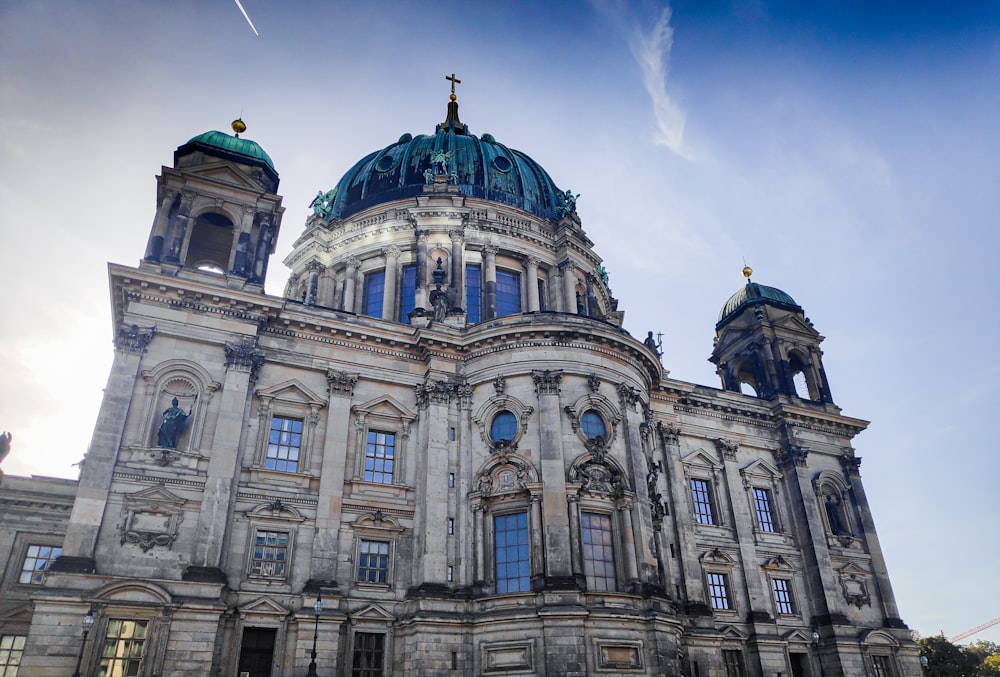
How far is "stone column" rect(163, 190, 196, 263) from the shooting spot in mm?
29359

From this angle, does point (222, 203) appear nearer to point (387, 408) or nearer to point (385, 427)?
point (387, 408)

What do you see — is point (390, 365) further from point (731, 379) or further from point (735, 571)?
point (731, 379)

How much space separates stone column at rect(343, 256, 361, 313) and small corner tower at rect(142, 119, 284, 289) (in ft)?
25.4

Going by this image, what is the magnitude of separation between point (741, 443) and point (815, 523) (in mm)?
5299

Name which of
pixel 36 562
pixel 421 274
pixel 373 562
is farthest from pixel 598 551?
pixel 36 562

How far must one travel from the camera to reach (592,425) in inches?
1199

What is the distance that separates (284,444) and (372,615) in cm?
745

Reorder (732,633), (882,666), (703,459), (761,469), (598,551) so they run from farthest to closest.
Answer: (761,469) → (703,459) → (882,666) → (732,633) → (598,551)

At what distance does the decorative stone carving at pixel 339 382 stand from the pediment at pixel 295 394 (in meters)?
0.66

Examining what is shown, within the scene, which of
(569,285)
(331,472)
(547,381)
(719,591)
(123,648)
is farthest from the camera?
(569,285)

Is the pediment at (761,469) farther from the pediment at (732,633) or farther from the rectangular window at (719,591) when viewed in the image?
the pediment at (732,633)

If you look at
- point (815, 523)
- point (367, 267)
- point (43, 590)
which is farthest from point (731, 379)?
point (43, 590)

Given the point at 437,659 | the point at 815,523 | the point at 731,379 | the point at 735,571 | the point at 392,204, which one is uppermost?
the point at 392,204

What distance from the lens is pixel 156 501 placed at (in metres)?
25.1
